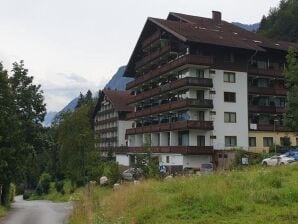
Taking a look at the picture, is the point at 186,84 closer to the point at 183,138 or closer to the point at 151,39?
the point at 183,138

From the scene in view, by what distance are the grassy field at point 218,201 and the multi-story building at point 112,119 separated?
83.0 meters

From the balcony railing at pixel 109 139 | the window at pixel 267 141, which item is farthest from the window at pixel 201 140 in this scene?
the balcony railing at pixel 109 139

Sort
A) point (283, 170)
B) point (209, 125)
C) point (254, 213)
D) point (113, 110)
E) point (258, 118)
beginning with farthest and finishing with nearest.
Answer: point (113, 110)
point (258, 118)
point (209, 125)
point (283, 170)
point (254, 213)

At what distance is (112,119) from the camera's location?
118500 millimetres

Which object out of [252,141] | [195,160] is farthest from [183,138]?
[252,141]

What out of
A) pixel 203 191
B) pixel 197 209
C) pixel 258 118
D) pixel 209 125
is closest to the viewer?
pixel 197 209

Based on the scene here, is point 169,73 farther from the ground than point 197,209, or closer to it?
farther from the ground

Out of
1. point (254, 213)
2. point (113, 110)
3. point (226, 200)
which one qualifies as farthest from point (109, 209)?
point (113, 110)

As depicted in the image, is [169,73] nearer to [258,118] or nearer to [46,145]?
[258,118]

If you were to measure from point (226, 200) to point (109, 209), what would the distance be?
30.5ft

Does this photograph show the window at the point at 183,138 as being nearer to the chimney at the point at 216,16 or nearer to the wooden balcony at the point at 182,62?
the wooden balcony at the point at 182,62

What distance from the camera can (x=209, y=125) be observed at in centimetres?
7131

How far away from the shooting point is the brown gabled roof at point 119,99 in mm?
113938

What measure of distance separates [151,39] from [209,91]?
606 inches
